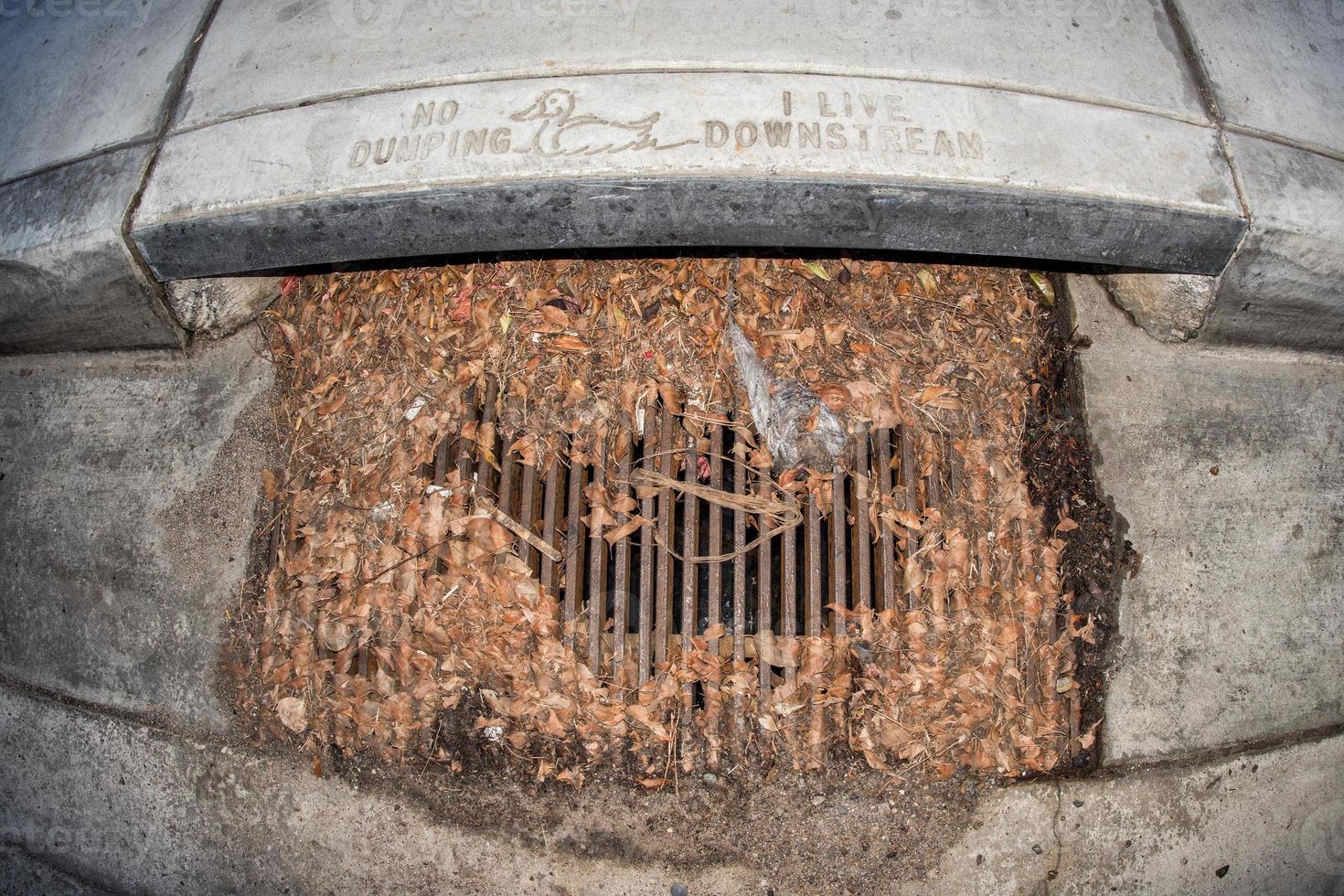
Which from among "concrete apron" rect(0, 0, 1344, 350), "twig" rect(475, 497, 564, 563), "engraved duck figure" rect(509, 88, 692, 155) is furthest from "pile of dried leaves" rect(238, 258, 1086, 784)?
"engraved duck figure" rect(509, 88, 692, 155)

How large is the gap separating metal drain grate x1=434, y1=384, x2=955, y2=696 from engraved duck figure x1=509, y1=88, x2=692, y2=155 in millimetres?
838

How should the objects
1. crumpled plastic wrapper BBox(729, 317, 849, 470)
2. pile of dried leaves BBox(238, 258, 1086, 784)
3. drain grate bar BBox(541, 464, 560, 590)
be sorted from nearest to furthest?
pile of dried leaves BBox(238, 258, 1086, 784), drain grate bar BBox(541, 464, 560, 590), crumpled plastic wrapper BBox(729, 317, 849, 470)

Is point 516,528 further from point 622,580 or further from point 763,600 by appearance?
point 763,600

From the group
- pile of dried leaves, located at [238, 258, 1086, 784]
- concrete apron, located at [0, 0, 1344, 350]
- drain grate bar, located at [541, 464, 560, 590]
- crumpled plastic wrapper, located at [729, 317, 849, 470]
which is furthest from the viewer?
crumpled plastic wrapper, located at [729, 317, 849, 470]

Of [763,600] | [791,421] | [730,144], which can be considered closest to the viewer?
[730,144]

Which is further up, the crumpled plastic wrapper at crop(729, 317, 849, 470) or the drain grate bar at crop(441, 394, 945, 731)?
the crumpled plastic wrapper at crop(729, 317, 849, 470)

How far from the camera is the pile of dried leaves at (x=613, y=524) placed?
94.7 inches

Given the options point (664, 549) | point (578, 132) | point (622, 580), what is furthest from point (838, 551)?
point (578, 132)

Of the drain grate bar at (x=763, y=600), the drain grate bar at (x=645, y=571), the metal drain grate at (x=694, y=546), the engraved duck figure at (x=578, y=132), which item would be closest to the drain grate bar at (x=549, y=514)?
the metal drain grate at (x=694, y=546)

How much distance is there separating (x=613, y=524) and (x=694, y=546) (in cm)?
26

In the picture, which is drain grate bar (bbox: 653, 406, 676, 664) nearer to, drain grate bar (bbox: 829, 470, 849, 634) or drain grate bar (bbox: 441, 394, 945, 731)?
drain grate bar (bbox: 441, 394, 945, 731)

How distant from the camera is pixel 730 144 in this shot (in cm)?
227

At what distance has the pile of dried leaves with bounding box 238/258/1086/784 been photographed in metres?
2.40

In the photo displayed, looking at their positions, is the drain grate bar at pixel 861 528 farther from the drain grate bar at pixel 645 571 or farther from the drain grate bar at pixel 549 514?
the drain grate bar at pixel 549 514
